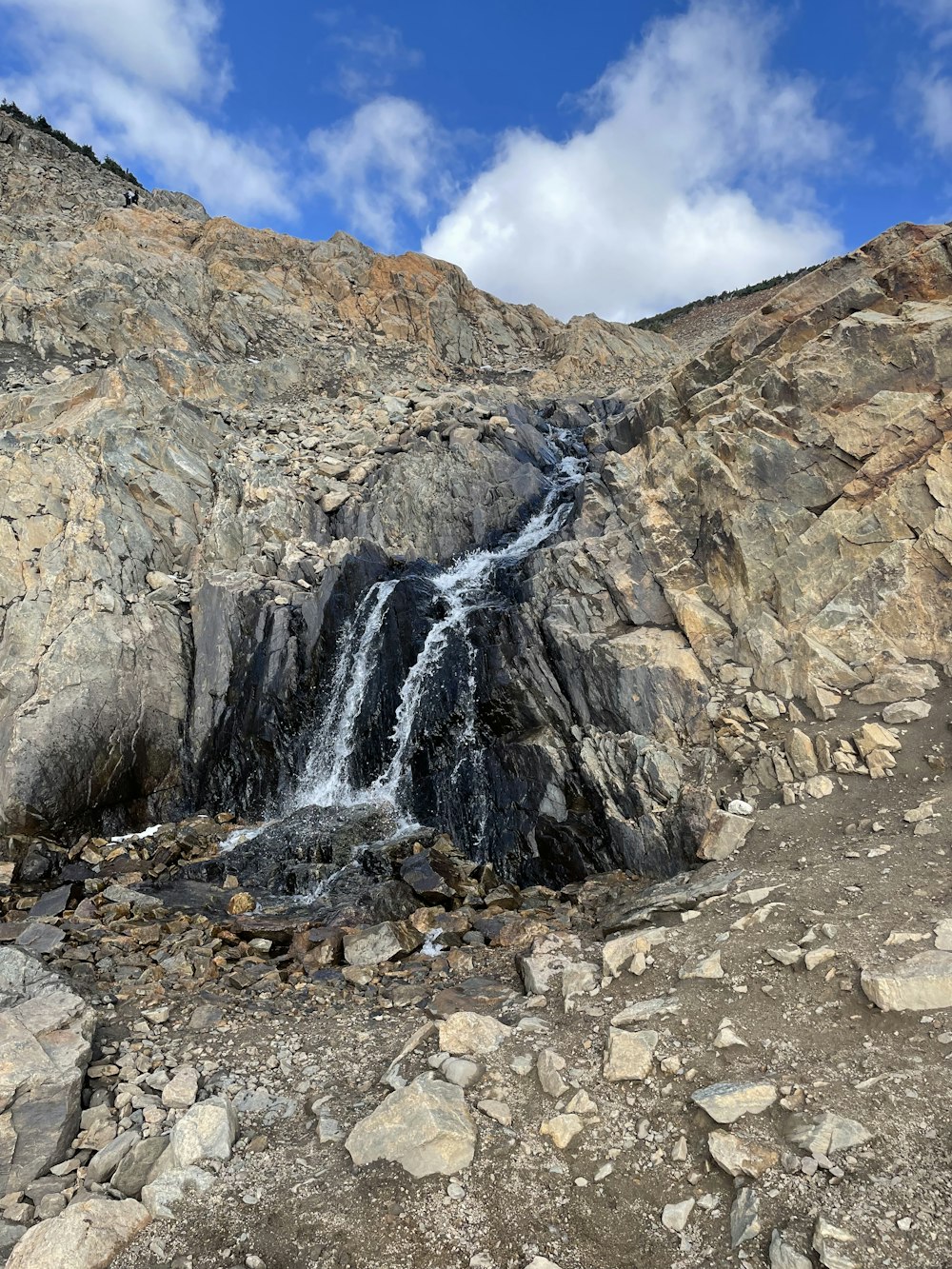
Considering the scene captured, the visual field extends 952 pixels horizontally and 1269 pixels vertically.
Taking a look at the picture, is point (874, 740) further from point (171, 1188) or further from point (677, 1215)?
point (171, 1188)

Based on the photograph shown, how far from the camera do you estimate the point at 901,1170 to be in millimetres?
4594

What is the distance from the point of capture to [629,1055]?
647 centimetres

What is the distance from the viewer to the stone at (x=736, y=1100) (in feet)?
17.7

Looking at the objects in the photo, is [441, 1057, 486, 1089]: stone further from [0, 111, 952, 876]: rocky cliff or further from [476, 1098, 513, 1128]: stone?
[0, 111, 952, 876]: rocky cliff

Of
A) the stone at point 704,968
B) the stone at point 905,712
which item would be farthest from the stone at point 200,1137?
the stone at point 905,712

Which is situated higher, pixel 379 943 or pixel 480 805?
pixel 480 805

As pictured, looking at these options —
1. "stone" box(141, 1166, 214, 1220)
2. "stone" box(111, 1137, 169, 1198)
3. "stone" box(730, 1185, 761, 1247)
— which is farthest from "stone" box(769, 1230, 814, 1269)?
"stone" box(111, 1137, 169, 1198)

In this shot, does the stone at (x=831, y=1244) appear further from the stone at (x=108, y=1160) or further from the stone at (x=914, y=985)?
the stone at (x=108, y=1160)

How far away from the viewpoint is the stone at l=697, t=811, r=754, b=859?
11320 millimetres

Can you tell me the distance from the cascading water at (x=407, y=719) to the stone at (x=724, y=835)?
6.31 m

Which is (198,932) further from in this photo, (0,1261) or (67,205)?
(67,205)

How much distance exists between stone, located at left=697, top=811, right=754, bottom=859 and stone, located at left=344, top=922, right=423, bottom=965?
5537 millimetres

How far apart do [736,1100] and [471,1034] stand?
9.68 ft

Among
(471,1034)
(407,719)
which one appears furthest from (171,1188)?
(407,719)
